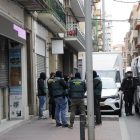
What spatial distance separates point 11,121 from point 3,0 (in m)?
4.26

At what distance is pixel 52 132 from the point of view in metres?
8.95

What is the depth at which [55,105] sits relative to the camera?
10602 mm

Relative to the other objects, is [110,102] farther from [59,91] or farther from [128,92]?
[59,91]

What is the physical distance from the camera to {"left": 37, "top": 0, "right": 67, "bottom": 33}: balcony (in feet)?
47.3

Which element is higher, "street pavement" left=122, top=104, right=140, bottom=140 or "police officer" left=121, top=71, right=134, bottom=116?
"police officer" left=121, top=71, right=134, bottom=116

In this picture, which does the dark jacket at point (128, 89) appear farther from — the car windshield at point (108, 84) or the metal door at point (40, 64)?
the metal door at point (40, 64)

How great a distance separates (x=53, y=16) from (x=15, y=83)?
15.6 ft

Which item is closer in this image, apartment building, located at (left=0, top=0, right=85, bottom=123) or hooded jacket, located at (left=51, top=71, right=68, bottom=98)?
hooded jacket, located at (left=51, top=71, right=68, bottom=98)

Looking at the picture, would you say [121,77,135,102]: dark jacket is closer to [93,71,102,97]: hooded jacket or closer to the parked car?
the parked car

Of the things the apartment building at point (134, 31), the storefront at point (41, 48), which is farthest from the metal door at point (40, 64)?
the apartment building at point (134, 31)

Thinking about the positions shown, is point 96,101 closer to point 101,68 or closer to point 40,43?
point 40,43

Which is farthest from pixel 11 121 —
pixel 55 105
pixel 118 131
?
pixel 118 131

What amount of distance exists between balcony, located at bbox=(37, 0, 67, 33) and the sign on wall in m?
3.36

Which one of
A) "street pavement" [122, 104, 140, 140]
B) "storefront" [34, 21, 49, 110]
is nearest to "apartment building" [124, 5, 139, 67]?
"storefront" [34, 21, 49, 110]
